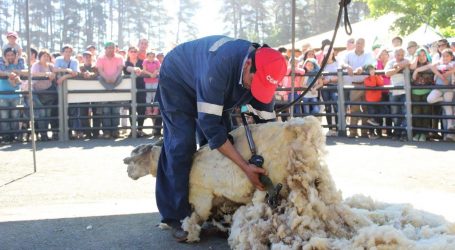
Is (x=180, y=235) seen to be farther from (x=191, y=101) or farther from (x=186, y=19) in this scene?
(x=186, y=19)

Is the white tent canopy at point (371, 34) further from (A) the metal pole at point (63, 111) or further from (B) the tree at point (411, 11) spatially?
(A) the metal pole at point (63, 111)

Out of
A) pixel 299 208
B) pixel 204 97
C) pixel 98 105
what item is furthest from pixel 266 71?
pixel 98 105

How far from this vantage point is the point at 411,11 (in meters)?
26.7

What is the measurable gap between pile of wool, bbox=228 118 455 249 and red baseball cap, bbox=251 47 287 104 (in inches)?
15.9

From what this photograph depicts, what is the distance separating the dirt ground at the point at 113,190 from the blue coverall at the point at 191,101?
16.5 inches

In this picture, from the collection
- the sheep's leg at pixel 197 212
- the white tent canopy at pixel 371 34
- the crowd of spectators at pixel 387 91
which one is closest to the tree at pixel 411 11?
the white tent canopy at pixel 371 34

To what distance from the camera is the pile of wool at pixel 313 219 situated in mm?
3086

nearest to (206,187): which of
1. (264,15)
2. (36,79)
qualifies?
(36,79)

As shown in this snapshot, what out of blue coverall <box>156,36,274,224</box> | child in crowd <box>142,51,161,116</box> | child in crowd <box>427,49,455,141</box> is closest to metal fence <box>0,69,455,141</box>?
child in crowd <box>142,51,161,116</box>

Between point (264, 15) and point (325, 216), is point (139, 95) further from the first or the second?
point (264, 15)

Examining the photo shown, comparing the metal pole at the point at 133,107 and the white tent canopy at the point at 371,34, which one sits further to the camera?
the white tent canopy at the point at 371,34

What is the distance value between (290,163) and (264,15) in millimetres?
48099

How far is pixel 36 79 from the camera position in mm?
10727

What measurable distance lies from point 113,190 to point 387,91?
264 inches
